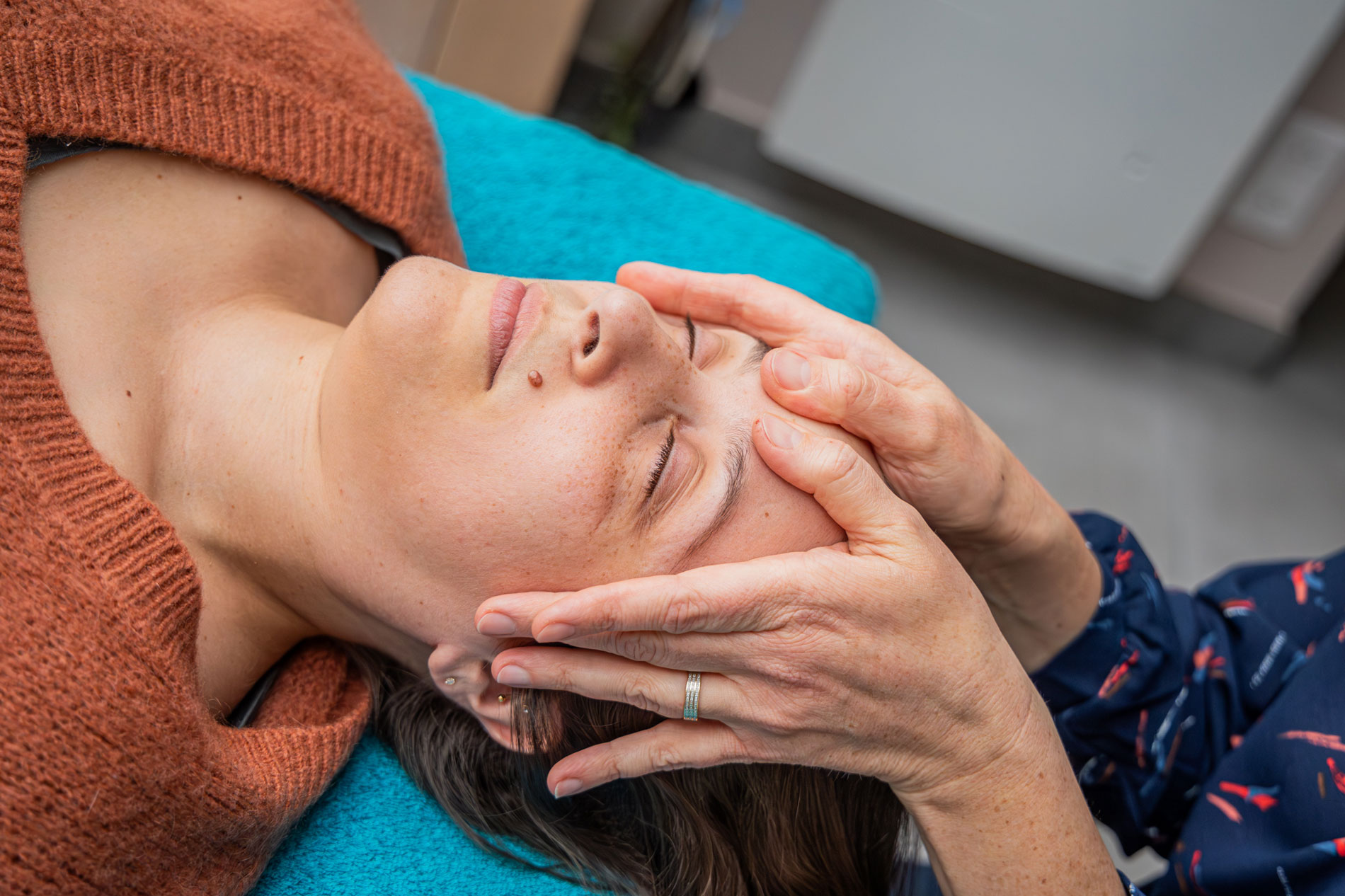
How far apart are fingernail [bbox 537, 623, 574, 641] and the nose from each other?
24 centimetres

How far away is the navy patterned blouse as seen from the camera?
1.14 m

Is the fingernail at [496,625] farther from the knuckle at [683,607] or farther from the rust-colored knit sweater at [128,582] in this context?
the rust-colored knit sweater at [128,582]

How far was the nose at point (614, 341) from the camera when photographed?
878 mm

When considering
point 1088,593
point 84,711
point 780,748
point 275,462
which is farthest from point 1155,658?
point 84,711

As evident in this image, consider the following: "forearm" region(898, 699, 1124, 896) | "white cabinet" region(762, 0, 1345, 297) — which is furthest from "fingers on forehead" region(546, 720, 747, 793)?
"white cabinet" region(762, 0, 1345, 297)

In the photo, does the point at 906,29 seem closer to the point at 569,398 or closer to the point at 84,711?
the point at 569,398

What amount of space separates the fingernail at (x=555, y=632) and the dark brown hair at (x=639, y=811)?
0.66ft

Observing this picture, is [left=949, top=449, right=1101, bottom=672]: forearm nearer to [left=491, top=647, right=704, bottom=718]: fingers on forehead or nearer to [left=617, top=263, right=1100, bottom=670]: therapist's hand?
[left=617, top=263, right=1100, bottom=670]: therapist's hand

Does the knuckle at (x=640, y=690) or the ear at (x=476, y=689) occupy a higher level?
the knuckle at (x=640, y=690)

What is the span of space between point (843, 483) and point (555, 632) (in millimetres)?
316

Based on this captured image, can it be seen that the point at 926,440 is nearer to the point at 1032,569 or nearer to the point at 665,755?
the point at 1032,569

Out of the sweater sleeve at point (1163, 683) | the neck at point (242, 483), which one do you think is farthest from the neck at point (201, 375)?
the sweater sleeve at point (1163, 683)

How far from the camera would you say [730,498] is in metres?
0.90

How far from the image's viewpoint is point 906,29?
2682mm
